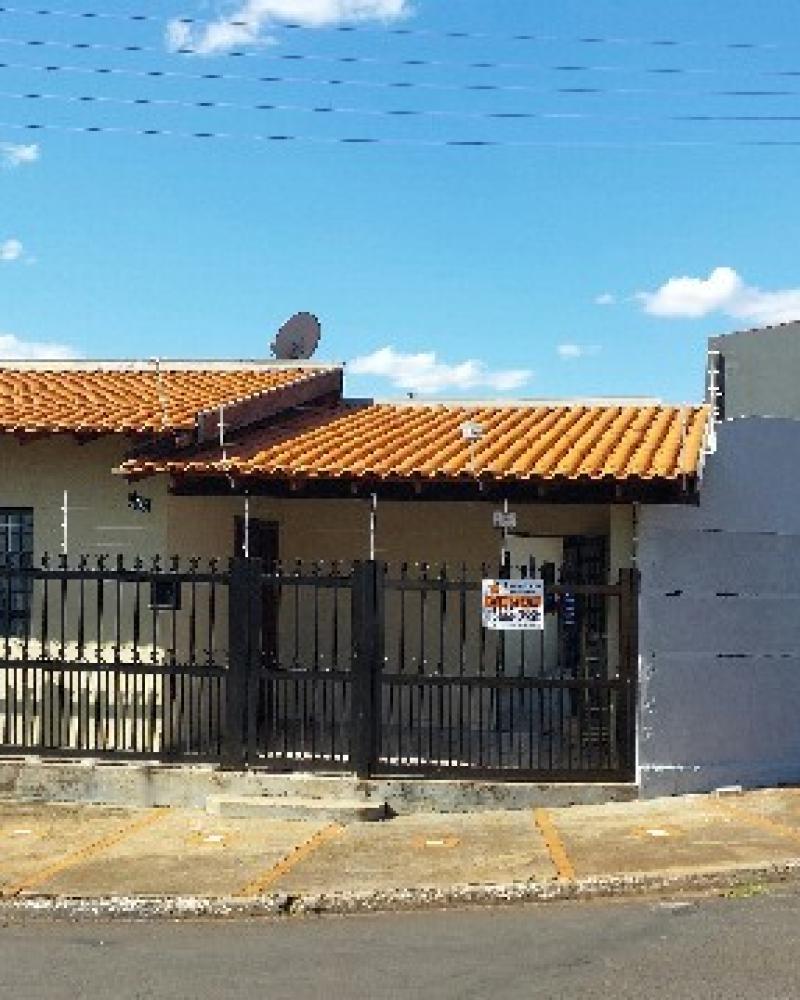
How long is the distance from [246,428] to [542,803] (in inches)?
224

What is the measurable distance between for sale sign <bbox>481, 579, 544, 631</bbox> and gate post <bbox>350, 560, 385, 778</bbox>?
91 centimetres

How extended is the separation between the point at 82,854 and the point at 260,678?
242cm

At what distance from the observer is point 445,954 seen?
757cm

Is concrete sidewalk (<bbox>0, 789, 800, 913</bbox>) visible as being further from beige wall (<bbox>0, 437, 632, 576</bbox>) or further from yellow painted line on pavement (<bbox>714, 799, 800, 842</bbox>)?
beige wall (<bbox>0, 437, 632, 576</bbox>)

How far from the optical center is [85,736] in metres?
12.9

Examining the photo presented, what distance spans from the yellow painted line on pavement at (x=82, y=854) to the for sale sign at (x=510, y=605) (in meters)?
3.30

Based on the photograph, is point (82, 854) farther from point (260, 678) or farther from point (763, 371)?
point (763, 371)

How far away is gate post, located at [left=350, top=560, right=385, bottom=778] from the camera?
1180cm

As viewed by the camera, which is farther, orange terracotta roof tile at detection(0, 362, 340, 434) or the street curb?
orange terracotta roof tile at detection(0, 362, 340, 434)

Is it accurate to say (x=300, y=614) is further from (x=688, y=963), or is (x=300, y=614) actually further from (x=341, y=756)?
(x=688, y=963)

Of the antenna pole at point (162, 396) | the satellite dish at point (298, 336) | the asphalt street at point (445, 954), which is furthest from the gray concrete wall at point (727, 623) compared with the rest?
the satellite dish at point (298, 336)

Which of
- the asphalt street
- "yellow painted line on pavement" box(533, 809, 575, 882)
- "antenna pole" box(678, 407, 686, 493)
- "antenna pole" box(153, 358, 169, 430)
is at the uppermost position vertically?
"antenna pole" box(153, 358, 169, 430)

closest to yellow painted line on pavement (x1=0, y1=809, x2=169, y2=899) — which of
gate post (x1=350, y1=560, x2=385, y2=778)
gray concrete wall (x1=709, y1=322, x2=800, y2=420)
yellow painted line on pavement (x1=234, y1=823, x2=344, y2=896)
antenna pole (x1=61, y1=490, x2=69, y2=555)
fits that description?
yellow painted line on pavement (x1=234, y1=823, x2=344, y2=896)

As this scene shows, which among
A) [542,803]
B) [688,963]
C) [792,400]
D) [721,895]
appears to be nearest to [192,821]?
[542,803]
